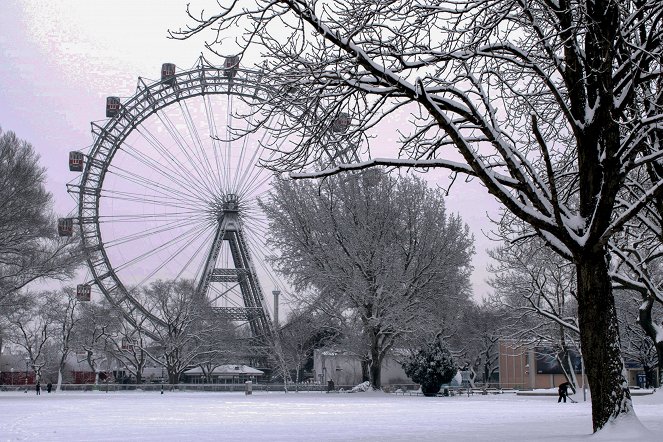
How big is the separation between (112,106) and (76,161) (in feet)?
13.0

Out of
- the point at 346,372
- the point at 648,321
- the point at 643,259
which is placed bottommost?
the point at 346,372

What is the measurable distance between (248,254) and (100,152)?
10812mm

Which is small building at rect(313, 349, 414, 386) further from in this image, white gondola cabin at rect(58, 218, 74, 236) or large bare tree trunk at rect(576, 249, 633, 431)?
large bare tree trunk at rect(576, 249, 633, 431)

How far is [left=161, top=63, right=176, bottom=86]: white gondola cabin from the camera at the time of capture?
4753 centimetres

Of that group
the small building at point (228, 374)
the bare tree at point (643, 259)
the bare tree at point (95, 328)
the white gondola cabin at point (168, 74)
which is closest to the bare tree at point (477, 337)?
the small building at point (228, 374)

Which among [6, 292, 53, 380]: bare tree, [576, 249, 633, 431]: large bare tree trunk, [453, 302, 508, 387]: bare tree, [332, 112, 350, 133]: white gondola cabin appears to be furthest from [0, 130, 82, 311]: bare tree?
[453, 302, 508, 387]: bare tree

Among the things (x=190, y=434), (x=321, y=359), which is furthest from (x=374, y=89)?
(x=321, y=359)

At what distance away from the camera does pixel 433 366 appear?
3612cm

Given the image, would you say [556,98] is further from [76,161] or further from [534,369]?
[534,369]

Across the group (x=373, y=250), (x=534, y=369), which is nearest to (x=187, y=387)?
(x=373, y=250)

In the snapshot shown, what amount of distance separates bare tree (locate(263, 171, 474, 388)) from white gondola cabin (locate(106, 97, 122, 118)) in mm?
15678

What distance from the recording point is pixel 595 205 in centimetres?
1041

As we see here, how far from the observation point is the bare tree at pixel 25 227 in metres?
31.3

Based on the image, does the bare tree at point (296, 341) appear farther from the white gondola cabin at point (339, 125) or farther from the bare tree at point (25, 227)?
the white gondola cabin at point (339, 125)
